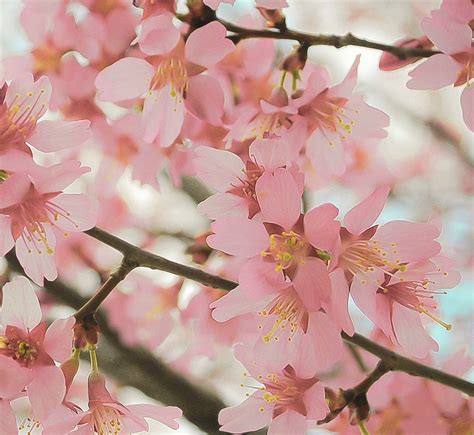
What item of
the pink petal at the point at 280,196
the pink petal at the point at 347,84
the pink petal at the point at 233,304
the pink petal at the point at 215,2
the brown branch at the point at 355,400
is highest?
the pink petal at the point at 215,2

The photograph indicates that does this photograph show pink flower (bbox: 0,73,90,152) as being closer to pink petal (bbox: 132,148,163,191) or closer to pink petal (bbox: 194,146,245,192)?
pink petal (bbox: 194,146,245,192)

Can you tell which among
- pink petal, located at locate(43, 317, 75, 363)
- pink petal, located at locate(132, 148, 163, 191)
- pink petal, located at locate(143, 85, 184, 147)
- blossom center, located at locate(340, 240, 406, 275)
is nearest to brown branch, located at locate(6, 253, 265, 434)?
pink petal, located at locate(132, 148, 163, 191)

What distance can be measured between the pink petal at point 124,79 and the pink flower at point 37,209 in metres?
0.18

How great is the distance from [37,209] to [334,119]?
39 cm

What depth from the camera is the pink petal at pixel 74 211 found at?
2.64 ft

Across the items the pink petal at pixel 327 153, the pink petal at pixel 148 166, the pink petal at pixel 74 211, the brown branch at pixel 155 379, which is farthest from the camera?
the brown branch at pixel 155 379

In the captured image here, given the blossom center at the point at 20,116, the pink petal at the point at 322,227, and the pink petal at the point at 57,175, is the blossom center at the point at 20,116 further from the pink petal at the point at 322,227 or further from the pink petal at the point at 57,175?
the pink petal at the point at 322,227

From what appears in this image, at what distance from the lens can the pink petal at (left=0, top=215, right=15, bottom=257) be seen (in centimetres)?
80

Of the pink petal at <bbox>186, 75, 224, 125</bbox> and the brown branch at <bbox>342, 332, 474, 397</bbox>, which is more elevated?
the pink petal at <bbox>186, 75, 224, 125</bbox>

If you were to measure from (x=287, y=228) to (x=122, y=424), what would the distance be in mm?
270

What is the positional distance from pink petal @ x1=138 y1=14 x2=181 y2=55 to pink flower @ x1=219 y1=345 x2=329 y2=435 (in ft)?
1.15

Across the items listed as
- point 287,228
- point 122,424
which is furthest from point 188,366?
point 287,228

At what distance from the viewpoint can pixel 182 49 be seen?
0.93 meters

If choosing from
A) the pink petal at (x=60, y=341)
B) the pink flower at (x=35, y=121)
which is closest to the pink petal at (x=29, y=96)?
the pink flower at (x=35, y=121)
